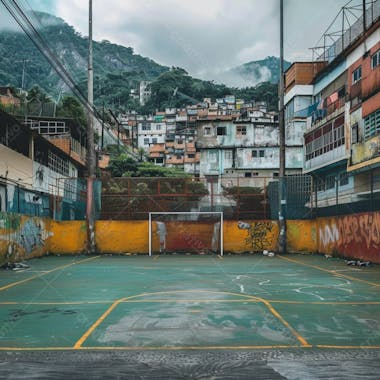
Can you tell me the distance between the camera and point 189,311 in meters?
9.88

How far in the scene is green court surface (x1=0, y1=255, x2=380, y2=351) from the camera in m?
7.45

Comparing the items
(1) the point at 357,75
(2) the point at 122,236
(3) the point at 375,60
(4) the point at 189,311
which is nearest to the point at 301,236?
(2) the point at 122,236

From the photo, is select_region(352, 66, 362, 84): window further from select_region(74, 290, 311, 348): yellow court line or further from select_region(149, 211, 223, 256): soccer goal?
select_region(74, 290, 311, 348): yellow court line

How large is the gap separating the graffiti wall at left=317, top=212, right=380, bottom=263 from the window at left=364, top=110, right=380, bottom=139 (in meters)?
5.91

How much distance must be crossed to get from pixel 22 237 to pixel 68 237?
5626 millimetres

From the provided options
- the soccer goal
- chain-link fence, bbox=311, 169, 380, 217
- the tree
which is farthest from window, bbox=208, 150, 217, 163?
the soccer goal

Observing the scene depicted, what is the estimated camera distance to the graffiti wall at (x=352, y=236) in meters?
20.9

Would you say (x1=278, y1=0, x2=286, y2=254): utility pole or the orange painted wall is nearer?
(x1=278, y1=0, x2=286, y2=254): utility pole

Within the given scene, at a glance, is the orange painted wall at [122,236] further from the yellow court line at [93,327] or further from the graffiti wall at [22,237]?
the yellow court line at [93,327]

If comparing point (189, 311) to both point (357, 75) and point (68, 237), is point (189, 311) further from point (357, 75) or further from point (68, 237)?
point (357, 75)

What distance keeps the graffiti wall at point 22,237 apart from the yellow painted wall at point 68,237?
2.01 ft

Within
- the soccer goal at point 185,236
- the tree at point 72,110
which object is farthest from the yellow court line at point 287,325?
the tree at point 72,110

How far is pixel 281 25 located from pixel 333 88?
1061cm

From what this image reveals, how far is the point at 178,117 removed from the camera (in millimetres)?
131625
